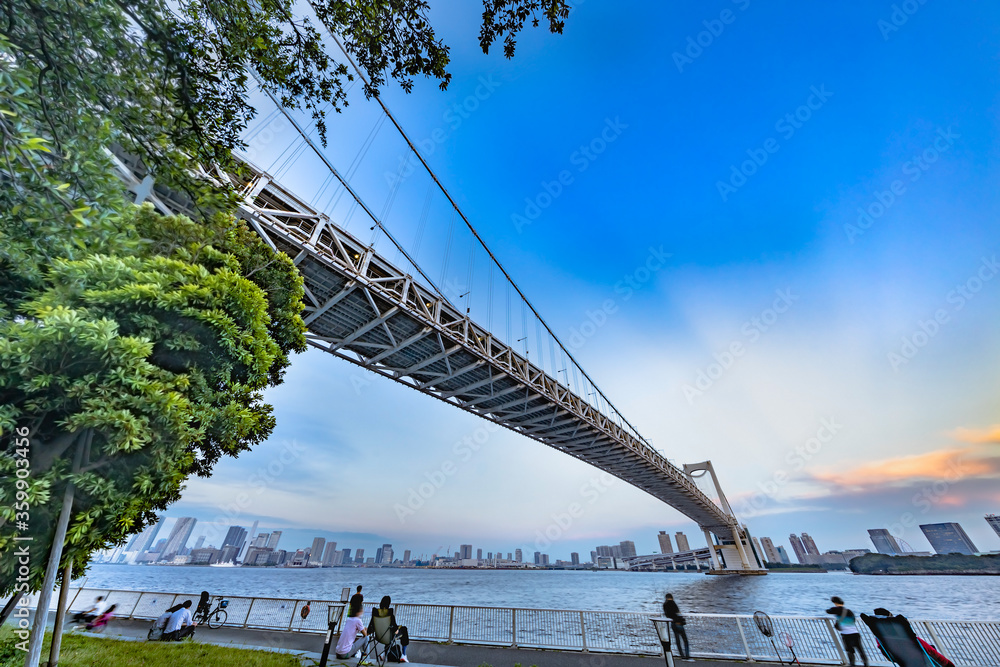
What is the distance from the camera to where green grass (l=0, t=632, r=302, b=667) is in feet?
18.2

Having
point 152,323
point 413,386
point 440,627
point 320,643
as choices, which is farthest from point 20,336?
point 413,386

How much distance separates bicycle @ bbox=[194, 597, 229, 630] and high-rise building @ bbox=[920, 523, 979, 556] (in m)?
130

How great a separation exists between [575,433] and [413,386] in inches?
573

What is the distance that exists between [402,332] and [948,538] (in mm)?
130587

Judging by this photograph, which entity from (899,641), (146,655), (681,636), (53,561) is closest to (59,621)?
(146,655)

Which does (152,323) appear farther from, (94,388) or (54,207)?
(54,207)

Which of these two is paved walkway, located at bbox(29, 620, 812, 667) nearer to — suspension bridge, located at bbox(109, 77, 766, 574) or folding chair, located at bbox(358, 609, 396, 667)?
folding chair, located at bbox(358, 609, 396, 667)

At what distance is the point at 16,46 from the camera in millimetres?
2689

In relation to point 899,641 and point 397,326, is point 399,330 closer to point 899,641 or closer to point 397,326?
point 397,326

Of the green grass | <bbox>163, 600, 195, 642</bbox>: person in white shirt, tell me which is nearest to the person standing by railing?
the green grass

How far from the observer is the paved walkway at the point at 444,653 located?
636 cm

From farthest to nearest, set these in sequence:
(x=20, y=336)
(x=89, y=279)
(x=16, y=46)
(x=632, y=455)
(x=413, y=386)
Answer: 1. (x=632, y=455)
2. (x=413, y=386)
3. (x=89, y=279)
4. (x=20, y=336)
5. (x=16, y=46)

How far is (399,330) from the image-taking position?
46.2 feet

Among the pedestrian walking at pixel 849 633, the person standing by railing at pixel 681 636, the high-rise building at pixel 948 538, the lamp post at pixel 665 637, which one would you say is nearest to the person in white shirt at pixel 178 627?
the lamp post at pixel 665 637
